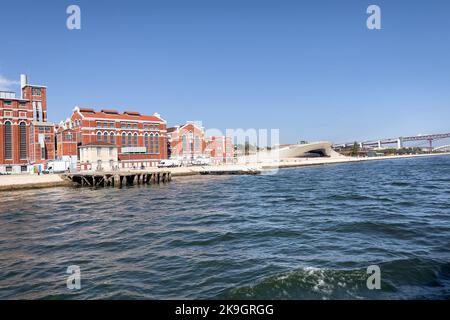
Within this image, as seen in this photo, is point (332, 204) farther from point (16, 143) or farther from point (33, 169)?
point (16, 143)

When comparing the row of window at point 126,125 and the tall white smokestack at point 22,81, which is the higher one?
the tall white smokestack at point 22,81

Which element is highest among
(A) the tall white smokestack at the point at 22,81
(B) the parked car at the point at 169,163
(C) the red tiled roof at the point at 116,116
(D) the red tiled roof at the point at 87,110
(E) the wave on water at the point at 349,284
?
(A) the tall white smokestack at the point at 22,81

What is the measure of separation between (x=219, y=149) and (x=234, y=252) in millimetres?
96119

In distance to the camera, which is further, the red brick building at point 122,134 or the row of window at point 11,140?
the red brick building at point 122,134

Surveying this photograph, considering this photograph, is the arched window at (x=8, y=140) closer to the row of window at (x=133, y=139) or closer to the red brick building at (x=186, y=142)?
the row of window at (x=133, y=139)

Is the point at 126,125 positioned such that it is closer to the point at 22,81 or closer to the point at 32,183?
the point at 22,81

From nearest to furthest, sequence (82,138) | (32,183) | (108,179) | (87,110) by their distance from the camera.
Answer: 1. (32,183)
2. (108,179)
3. (82,138)
4. (87,110)

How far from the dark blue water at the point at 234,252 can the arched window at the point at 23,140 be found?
2066 inches

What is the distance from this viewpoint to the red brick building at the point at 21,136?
→ 67.7 meters

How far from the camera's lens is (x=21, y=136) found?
69.9m

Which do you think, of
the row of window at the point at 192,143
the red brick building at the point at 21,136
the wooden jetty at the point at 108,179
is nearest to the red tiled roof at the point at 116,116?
the red brick building at the point at 21,136

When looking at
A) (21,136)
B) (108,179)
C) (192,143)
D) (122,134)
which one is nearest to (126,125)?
(122,134)
